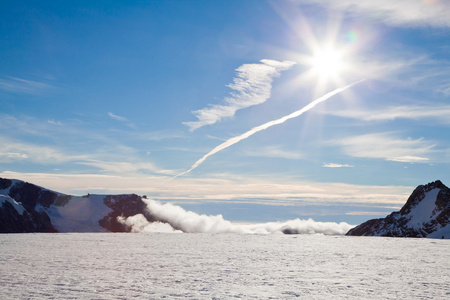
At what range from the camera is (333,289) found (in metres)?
28.8

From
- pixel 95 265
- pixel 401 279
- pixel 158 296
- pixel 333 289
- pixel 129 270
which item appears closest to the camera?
pixel 158 296

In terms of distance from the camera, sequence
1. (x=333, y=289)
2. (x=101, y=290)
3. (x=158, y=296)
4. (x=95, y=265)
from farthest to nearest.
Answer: (x=95, y=265) → (x=333, y=289) → (x=101, y=290) → (x=158, y=296)

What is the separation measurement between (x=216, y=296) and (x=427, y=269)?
97.5ft

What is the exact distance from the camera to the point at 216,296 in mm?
25547

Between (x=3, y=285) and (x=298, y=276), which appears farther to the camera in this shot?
(x=298, y=276)

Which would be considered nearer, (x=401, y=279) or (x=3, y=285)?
(x=3, y=285)

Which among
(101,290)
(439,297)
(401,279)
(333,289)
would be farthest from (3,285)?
(401,279)

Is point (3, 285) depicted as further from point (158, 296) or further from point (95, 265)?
point (95, 265)

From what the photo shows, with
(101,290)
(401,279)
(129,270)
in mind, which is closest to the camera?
(101,290)

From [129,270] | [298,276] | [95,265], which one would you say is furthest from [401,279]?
[95,265]

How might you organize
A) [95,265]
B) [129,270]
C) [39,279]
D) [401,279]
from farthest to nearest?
[95,265] → [129,270] → [401,279] → [39,279]

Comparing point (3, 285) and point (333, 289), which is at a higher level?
point (333, 289)

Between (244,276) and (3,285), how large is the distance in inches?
771

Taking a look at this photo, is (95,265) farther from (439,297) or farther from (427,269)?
(427,269)
